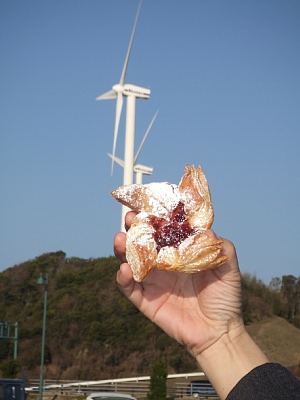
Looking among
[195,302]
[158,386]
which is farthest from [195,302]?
[158,386]

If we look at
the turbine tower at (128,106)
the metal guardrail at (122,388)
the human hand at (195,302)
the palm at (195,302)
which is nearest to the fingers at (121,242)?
the human hand at (195,302)

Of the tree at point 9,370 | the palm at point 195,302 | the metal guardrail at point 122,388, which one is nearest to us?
the palm at point 195,302

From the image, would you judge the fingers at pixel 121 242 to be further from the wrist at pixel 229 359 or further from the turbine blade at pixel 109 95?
Answer: the turbine blade at pixel 109 95

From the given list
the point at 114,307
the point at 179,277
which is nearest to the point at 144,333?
the point at 114,307

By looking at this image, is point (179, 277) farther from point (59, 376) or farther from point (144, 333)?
point (144, 333)

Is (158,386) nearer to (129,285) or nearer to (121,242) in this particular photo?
(129,285)

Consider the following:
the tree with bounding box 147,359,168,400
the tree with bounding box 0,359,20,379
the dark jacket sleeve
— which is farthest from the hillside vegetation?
the dark jacket sleeve
